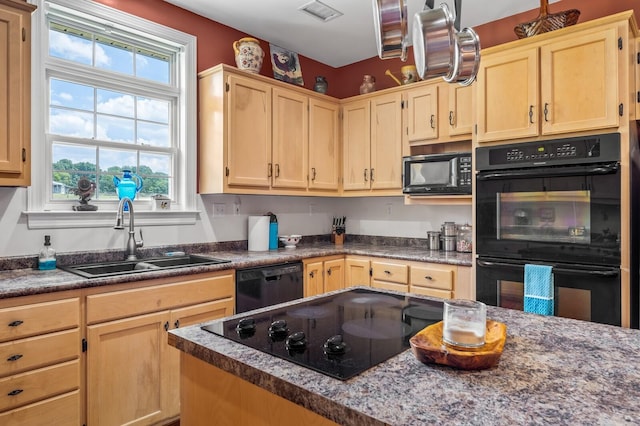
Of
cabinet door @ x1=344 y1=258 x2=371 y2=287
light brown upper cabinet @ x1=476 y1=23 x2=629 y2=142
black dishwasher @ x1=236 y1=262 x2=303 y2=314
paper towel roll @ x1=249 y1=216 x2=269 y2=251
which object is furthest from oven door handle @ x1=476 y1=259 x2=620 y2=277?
paper towel roll @ x1=249 y1=216 x2=269 y2=251

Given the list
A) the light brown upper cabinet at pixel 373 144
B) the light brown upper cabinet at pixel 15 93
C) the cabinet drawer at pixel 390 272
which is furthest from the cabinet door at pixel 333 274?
the light brown upper cabinet at pixel 15 93

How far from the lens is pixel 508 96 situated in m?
2.81

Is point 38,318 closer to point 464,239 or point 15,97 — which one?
point 15,97

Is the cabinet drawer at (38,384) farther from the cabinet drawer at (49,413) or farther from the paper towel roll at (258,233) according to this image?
the paper towel roll at (258,233)

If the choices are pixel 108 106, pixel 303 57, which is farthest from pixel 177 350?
pixel 303 57

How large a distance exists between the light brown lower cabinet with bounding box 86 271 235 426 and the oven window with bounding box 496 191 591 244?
2.01 meters

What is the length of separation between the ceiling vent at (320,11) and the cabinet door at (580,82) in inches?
61.9

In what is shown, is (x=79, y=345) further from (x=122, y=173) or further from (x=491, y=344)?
(x=491, y=344)

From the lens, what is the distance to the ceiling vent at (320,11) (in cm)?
315

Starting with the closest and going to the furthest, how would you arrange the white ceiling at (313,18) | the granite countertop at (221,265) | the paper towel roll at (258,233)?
the granite countertop at (221,265) → the white ceiling at (313,18) → the paper towel roll at (258,233)

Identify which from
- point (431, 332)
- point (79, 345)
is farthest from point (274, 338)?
point (79, 345)

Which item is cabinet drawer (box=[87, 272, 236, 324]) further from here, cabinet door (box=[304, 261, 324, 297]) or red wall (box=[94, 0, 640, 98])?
red wall (box=[94, 0, 640, 98])

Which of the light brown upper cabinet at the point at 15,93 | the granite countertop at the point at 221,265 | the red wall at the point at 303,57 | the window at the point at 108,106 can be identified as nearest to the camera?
the granite countertop at the point at 221,265

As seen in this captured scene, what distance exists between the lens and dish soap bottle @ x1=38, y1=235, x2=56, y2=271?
2436 millimetres
